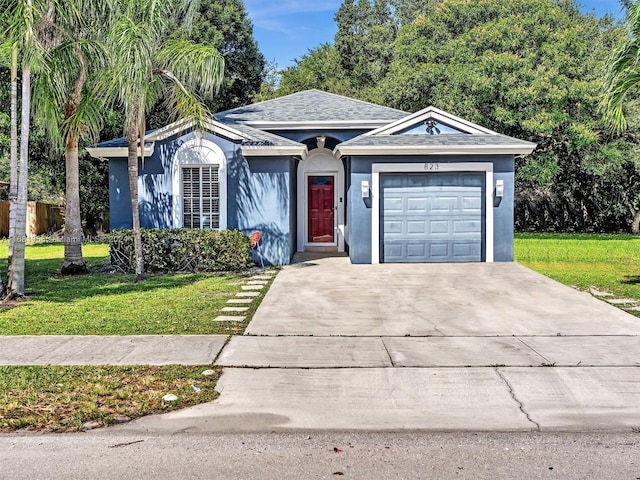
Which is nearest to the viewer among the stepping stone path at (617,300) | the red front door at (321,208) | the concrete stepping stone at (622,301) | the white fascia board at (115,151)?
the stepping stone path at (617,300)

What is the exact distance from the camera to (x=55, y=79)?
10.3 metres

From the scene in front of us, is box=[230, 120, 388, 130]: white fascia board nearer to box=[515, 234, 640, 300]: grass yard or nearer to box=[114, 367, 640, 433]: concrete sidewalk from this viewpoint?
box=[515, 234, 640, 300]: grass yard

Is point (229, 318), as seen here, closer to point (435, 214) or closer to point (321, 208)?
point (435, 214)

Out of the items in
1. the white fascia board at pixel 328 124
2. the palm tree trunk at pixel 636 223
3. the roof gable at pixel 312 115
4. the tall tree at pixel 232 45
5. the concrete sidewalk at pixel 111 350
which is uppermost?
the tall tree at pixel 232 45

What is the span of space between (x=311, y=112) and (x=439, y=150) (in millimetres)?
4944

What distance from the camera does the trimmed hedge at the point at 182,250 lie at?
42.5 ft

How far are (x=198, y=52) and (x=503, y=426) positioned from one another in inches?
363

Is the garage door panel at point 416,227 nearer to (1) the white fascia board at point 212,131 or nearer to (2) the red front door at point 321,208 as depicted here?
(2) the red front door at point 321,208

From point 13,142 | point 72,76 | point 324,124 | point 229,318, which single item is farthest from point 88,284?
point 324,124

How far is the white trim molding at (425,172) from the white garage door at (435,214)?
5.9 inches

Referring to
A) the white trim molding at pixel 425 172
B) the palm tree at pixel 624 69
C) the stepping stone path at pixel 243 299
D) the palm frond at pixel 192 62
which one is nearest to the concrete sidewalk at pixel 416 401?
the stepping stone path at pixel 243 299

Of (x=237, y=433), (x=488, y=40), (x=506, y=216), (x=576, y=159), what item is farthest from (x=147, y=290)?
(x=576, y=159)

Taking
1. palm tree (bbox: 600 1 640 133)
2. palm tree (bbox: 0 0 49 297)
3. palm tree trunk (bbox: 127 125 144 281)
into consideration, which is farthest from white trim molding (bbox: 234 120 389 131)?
palm tree (bbox: 0 0 49 297)

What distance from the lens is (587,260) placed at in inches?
612
